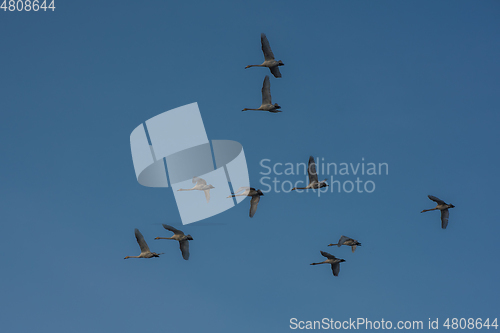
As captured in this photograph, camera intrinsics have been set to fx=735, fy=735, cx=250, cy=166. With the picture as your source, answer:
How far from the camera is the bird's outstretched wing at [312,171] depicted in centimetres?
6302

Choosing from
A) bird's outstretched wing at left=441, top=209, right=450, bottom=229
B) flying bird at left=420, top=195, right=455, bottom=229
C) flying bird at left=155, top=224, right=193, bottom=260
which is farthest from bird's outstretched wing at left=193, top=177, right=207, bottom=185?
bird's outstretched wing at left=441, top=209, right=450, bottom=229

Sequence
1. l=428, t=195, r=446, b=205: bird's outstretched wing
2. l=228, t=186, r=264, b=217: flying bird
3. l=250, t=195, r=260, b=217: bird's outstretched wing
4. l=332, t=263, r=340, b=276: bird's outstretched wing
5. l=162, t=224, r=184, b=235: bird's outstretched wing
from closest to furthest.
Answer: l=162, t=224, r=184, b=235: bird's outstretched wing, l=228, t=186, r=264, b=217: flying bird, l=250, t=195, r=260, b=217: bird's outstretched wing, l=428, t=195, r=446, b=205: bird's outstretched wing, l=332, t=263, r=340, b=276: bird's outstretched wing

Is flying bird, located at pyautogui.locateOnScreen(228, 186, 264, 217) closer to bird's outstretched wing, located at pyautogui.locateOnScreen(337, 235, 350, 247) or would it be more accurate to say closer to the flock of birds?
the flock of birds

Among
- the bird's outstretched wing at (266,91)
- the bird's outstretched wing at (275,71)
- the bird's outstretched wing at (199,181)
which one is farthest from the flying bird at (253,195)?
the bird's outstretched wing at (275,71)

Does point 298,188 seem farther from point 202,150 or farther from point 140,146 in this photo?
point 140,146

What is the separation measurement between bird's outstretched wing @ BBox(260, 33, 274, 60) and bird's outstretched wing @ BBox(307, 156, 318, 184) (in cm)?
932

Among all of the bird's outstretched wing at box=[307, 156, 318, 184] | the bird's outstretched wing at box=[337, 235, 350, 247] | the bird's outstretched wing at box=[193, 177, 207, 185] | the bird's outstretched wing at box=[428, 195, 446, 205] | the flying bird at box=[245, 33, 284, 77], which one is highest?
the flying bird at box=[245, 33, 284, 77]

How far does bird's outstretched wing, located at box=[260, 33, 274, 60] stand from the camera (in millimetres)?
59781

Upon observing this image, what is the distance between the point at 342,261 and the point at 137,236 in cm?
1905

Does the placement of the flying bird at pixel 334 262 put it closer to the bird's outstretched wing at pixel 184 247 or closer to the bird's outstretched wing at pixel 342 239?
the bird's outstretched wing at pixel 342 239

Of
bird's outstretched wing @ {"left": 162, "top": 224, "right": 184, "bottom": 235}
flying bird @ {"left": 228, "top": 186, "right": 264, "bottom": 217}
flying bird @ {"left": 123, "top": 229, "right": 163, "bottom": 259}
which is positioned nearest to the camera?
bird's outstretched wing @ {"left": 162, "top": 224, "right": 184, "bottom": 235}

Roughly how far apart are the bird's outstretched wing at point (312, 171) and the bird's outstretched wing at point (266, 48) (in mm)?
9321

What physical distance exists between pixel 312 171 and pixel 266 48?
11.4 meters

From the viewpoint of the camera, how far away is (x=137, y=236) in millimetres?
63312
